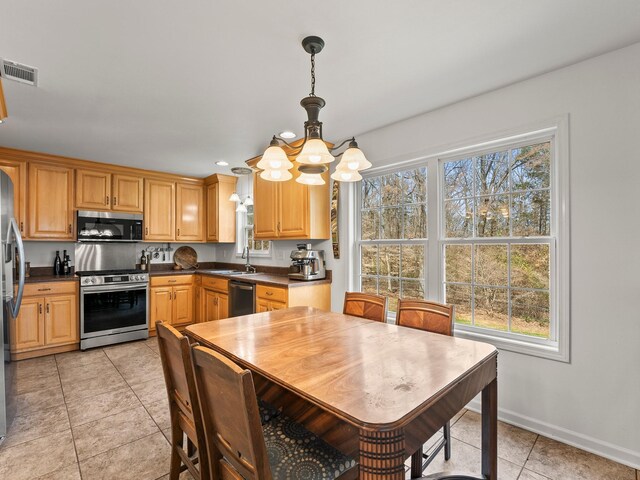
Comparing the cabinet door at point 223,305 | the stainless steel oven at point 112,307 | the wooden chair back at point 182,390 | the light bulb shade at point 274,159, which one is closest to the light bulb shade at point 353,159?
the light bulb shade at point 274,159

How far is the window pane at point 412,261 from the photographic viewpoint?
2.94 m

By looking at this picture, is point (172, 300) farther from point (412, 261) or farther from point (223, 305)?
point (412, 261)

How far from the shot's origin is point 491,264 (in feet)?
8.24

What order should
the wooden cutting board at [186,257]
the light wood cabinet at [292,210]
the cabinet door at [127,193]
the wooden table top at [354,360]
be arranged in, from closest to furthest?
the wooden table top at [354,360]
the light wood cabinet at [292,210]
the cabinet door at [127,193]
the wooden cutting board at [186,257]

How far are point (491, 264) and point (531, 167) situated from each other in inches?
30.2

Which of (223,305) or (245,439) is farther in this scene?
(223,305)

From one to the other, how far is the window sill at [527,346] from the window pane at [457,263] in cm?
44

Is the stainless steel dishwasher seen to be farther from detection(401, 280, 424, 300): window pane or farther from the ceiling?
the ceiling

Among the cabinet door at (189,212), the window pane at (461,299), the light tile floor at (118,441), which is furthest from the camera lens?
the cabinet door at (189,212)

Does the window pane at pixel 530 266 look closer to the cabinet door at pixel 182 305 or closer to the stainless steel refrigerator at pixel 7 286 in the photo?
the stainless steel refrigerator at pixel 7 286

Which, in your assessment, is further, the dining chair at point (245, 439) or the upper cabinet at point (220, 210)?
the upper cabinet at point (220, 210)

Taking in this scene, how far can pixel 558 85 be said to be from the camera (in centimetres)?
212

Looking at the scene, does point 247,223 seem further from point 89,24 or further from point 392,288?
point 89,24

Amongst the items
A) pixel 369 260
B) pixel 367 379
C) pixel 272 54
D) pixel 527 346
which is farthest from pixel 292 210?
pixel 367 379
